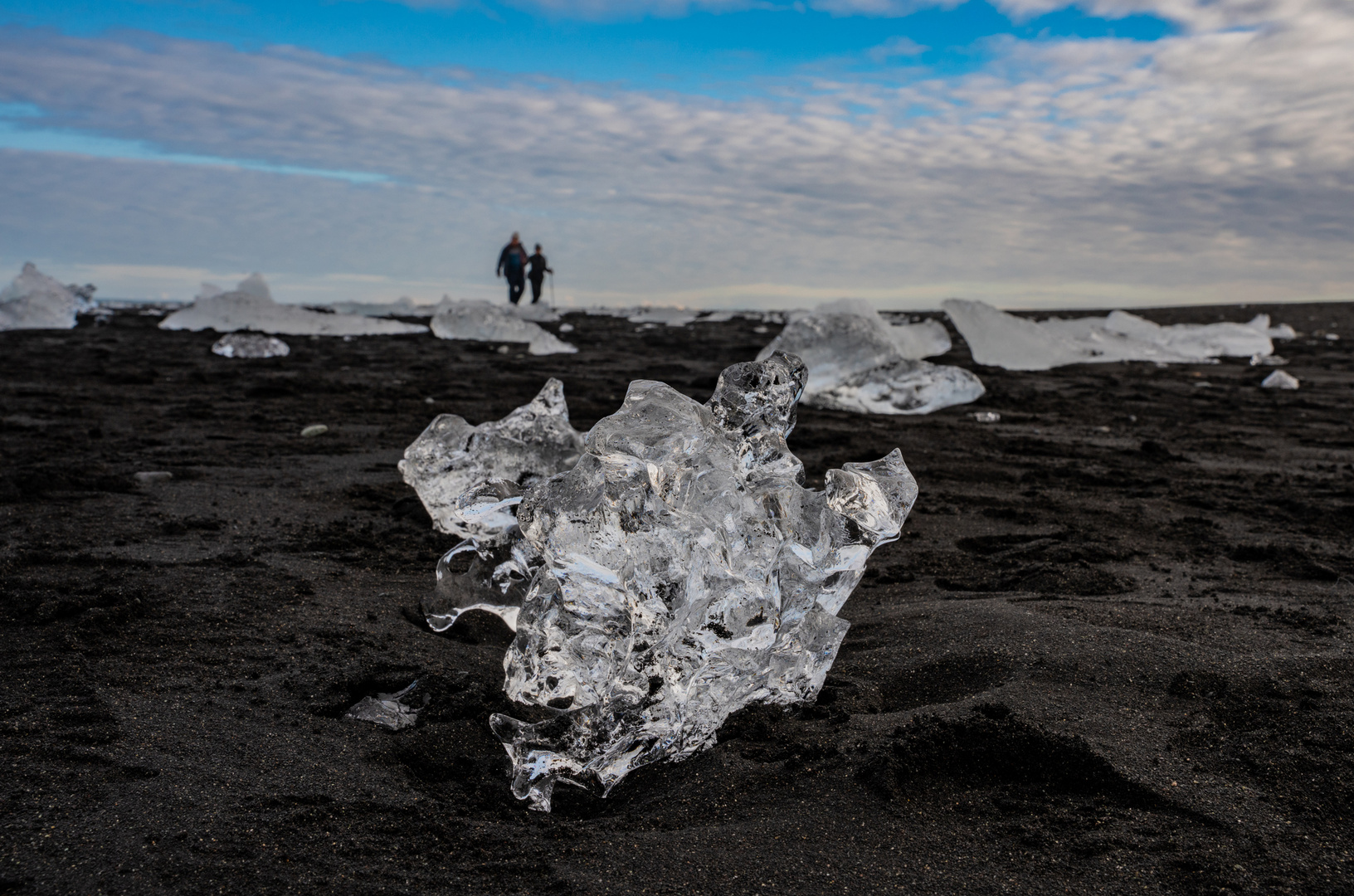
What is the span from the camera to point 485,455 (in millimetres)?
3082

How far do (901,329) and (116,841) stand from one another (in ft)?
31.8

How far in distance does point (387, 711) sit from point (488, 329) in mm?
11932

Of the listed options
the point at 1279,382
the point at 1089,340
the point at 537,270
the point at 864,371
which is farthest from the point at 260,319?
the point at 1279,382

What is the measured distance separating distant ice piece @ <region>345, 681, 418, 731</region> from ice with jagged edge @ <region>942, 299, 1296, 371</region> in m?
9.37

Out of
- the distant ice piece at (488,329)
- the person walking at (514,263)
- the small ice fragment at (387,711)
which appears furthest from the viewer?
the person walking at (514,263)

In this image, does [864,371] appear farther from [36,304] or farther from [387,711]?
[36,304]

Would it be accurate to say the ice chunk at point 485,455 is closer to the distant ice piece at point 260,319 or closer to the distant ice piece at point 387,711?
the distant ice piece at point 387,711

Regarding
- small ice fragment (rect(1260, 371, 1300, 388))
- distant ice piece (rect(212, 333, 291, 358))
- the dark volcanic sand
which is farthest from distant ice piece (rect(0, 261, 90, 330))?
small ice fragment (rect(1260, 371, 1300, 388))

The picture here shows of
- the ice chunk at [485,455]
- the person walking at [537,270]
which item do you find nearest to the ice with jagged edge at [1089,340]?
the ice chunk at [485,455]

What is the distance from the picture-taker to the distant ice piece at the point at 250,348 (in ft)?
35.0

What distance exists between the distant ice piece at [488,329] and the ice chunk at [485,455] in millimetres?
9087

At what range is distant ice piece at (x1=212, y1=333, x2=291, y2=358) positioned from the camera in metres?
10.7

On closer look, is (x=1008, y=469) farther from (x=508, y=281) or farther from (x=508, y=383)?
(x=508, y=281)

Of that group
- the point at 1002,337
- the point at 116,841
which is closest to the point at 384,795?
the point at 116,841
